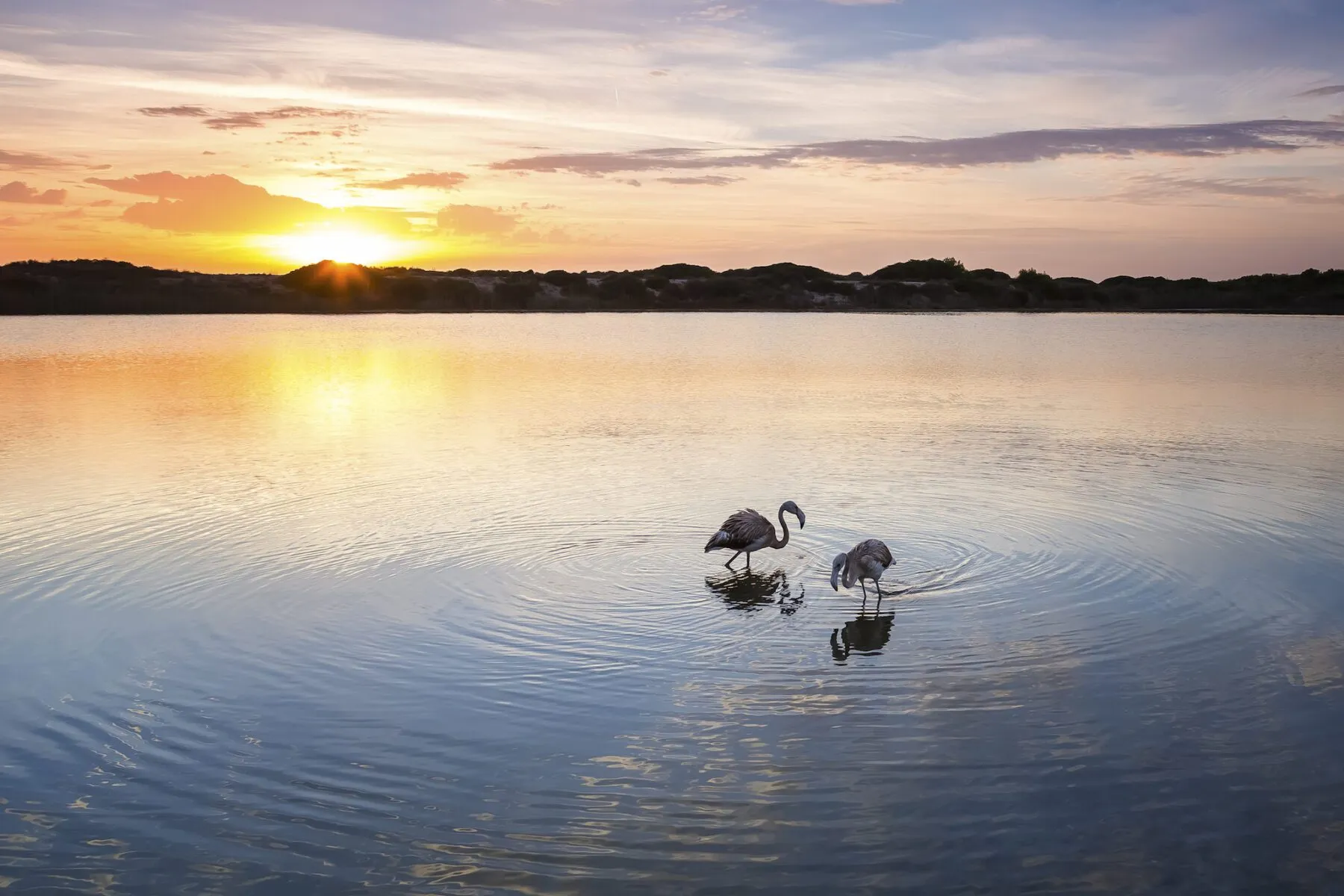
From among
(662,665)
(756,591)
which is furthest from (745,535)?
(662,665)

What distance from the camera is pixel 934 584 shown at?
41.4 ft

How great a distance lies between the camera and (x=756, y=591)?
502 inches

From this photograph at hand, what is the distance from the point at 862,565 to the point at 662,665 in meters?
3.01

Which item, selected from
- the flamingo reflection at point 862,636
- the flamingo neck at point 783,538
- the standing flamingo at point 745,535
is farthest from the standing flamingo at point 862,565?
the flamingo neck at point 783,538

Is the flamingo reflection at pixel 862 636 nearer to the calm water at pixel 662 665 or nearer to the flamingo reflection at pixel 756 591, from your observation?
the calm water at pixel 662 665

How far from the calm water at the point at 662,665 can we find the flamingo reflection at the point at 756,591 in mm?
68

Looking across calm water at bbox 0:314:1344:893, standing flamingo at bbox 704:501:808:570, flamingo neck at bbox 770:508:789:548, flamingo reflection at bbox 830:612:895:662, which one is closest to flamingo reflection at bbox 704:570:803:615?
calm water at bbox 0:314:1344:893

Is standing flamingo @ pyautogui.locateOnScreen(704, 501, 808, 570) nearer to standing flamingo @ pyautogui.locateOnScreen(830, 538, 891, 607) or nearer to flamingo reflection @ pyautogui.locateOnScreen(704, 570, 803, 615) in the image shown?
flamingo reflection @ pyautogui.locateOnScreen(704, 570, 803, 615)

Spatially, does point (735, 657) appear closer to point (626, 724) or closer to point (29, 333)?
point (626, 724)

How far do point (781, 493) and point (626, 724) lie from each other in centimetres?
945

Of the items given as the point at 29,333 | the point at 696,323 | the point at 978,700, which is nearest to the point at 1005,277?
the point at 696,323

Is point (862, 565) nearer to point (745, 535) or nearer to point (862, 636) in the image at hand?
point (862, 636)

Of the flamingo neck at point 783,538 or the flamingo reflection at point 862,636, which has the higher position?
the flamingo neck at point 783,538

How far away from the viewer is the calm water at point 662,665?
6855 millimetres
